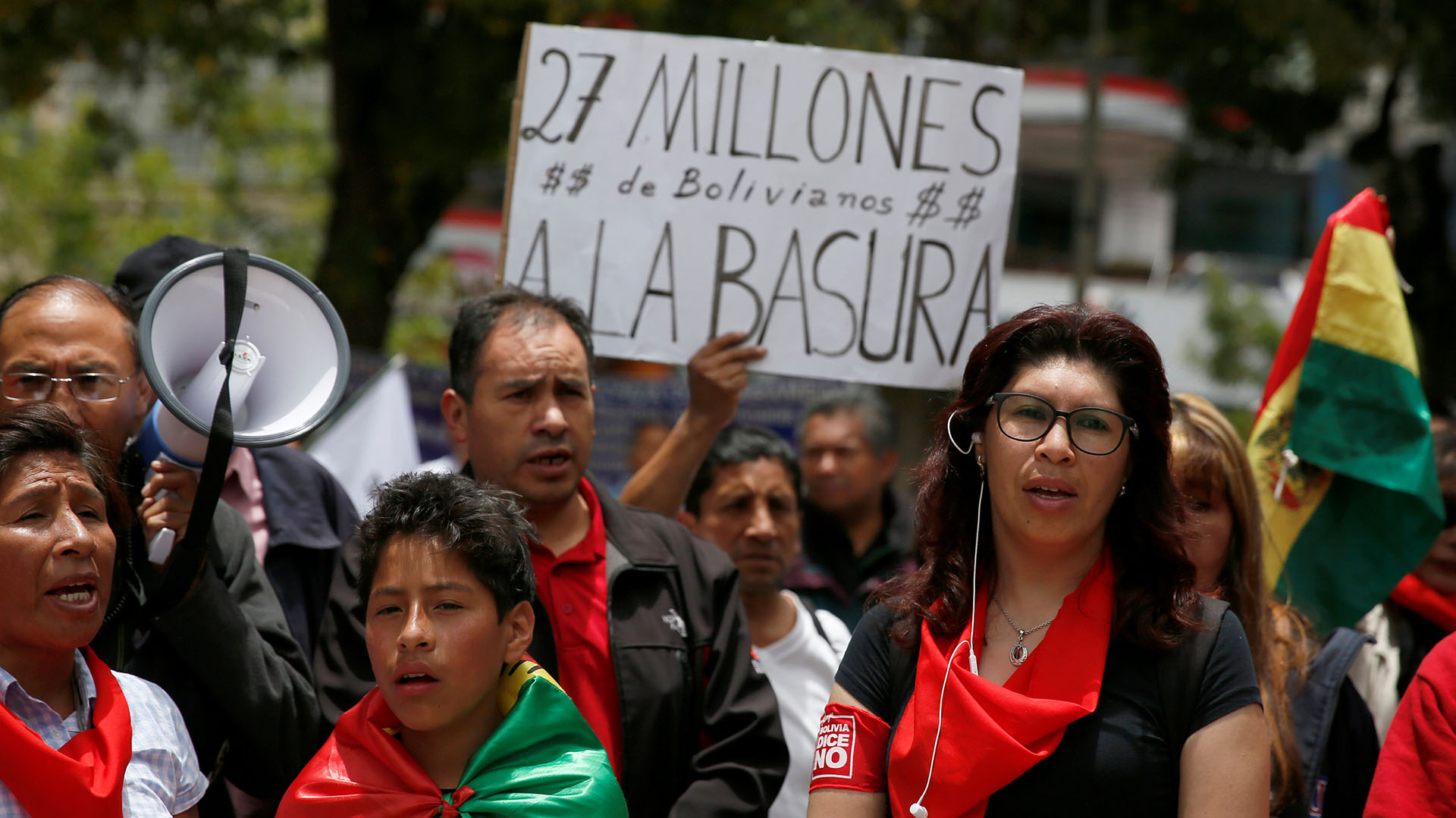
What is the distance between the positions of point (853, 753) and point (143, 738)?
1217 mm

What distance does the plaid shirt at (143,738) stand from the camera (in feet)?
7.97

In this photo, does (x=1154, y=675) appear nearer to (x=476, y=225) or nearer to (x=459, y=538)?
(x=459, y=538)

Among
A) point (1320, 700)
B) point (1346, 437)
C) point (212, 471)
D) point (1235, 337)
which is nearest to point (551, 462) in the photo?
point (212, 471)

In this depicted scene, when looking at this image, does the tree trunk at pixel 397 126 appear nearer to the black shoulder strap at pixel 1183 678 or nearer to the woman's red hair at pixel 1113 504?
the woman's red hair at pixel 1113 504

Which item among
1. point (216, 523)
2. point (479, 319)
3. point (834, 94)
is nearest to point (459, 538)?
point (216, 523)

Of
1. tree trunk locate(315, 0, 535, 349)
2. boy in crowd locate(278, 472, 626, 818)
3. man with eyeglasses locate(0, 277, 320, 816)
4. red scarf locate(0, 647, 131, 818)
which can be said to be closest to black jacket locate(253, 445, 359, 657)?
man with eyeglasses locate(0, 277, 320, 816)

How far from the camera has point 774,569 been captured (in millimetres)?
3900

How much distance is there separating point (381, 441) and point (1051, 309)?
4833mm

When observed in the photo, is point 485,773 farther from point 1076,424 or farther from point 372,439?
point 372,439

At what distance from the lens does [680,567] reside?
3.05 meters

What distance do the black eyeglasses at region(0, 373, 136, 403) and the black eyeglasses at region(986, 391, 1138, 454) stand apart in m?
1.73

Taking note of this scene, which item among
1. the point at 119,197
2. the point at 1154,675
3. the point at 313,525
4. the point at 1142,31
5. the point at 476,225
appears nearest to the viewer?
the point at 1154,675

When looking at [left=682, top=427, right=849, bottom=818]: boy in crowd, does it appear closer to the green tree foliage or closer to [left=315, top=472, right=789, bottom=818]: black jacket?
[left=315, top=472, right=789, bottom=818]: black jacket

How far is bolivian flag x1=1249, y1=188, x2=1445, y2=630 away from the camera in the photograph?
3434 millimetres
